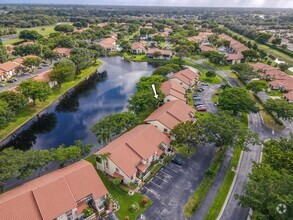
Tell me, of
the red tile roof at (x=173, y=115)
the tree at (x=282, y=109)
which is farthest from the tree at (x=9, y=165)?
the tree at (x=282, y=109)

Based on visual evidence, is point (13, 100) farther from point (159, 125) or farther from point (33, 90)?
point (159, 125)

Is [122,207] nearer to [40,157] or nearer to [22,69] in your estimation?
[40,157]

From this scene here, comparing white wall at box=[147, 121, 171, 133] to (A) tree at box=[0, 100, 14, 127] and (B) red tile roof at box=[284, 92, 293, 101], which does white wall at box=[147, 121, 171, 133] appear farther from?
(B) red tile roof at box=[284, 92, 293, 101]

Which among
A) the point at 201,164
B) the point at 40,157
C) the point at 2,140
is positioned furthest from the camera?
→ the point at 2,140

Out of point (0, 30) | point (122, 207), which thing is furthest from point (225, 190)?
point (0, 30)

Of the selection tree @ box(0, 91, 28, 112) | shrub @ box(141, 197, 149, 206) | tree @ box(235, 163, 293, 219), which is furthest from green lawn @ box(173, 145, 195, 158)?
tree @ box(0, 91, 28, 112)

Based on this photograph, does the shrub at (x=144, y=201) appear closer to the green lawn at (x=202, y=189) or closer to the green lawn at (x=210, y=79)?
the green lawn at (x=202, y=189)

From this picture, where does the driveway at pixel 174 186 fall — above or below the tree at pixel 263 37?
above
